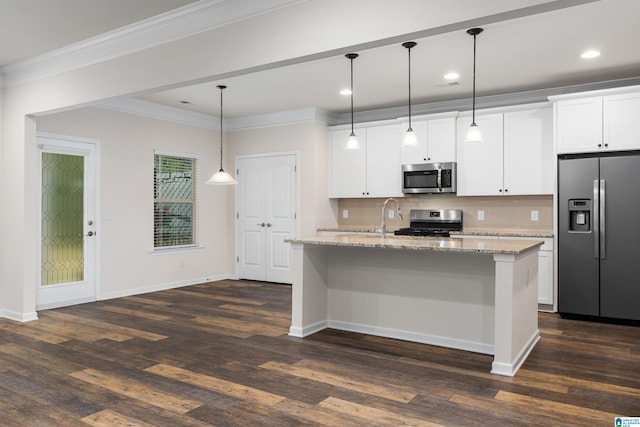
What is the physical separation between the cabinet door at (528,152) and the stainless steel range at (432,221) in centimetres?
79

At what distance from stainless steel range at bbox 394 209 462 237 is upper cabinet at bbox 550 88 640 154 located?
1590 millimetres

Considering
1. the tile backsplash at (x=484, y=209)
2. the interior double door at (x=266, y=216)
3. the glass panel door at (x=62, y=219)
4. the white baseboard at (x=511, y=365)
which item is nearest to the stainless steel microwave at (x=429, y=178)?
the tile backsplash at (x=484, y=209)

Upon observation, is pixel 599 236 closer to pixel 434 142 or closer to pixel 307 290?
pixel 434 142

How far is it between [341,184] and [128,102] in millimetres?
3046

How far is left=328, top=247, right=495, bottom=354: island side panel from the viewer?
3791mm

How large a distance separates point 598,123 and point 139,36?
4.49m

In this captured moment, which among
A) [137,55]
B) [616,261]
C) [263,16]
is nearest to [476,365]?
[616,261]

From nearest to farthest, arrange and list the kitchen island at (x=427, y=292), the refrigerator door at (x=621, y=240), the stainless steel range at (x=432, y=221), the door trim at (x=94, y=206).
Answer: the kitchen island at (x=427, y=292), the refrigerator door at (x=621, y=240), the door trim at (x=94, y=206), the stainless steel range at (x=432, y=221)

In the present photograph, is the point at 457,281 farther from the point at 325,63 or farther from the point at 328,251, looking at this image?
the point at 325,63

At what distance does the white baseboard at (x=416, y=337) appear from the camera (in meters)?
3.80

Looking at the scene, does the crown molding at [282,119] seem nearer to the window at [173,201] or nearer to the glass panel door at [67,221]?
the window at [173,201]

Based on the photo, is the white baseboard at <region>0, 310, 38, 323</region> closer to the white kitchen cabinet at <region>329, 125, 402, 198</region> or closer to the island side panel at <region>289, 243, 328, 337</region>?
the island side panel at <region>289, 243, 328, 337</region>

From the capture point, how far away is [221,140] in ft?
23.7

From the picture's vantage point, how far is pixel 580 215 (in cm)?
502
